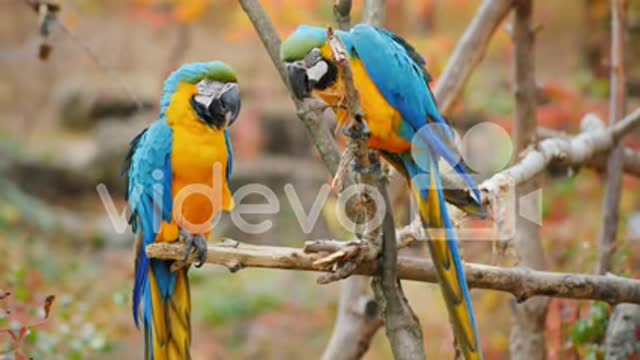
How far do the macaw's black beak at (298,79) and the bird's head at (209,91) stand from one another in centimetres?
33

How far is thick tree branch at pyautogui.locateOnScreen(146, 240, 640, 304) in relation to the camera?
2088 mm

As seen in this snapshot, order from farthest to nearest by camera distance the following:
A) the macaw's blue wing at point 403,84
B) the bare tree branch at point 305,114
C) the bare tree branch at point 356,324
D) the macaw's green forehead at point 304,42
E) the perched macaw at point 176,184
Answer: the bare tree branch at point 356,324, the bare tree branch at point 305,114, the perched macaw at point 176,184, the macaw's blue wing at point 403,84, the macaw's green forehead at point 304,42

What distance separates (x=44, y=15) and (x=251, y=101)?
17.3 ft

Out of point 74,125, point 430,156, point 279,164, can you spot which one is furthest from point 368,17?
point 74,125

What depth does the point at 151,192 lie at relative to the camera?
2398 millimetres

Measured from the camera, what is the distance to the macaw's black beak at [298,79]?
2010mm

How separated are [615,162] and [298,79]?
5.40ft

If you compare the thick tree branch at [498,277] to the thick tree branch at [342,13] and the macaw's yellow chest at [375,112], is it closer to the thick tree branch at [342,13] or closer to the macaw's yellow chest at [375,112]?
the macaw's yellow chest at [375,112]

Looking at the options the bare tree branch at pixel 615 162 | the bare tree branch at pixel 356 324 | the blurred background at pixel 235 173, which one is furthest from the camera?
the blurred background at pixel 235 173

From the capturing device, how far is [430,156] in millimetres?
2201

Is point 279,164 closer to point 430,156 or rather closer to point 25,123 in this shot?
point 25,123

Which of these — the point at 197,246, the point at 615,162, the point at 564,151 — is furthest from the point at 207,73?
the point at 615,162

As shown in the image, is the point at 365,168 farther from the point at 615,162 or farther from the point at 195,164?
the point at 615,162

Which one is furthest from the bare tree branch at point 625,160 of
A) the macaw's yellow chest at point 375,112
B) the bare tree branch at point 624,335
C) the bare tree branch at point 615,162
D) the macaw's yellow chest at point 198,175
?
the macaw's yellow chest at point 198,175
